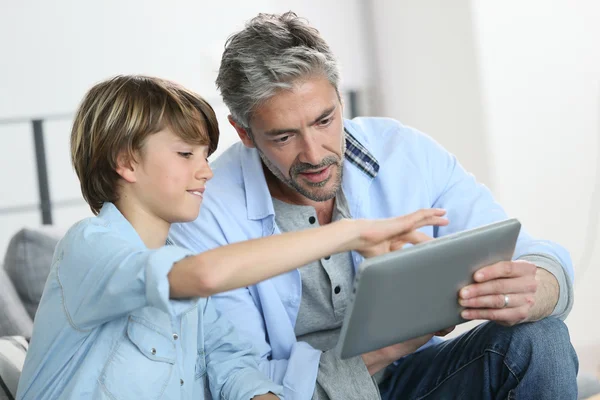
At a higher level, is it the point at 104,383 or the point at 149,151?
the point at 149,151

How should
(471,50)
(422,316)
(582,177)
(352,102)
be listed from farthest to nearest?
(352,102) < (471,50) < (582,177) < (422,316)

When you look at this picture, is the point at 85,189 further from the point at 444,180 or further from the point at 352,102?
the point at 352,102

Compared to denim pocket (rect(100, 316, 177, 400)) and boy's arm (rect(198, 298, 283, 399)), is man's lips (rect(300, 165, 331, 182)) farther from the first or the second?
denim pocket (rect(100, 316, 177, 400))

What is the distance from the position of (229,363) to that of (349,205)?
1.61 feet

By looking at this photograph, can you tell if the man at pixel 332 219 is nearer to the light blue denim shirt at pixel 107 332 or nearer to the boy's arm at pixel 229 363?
the boy's arm at pixel 229 363

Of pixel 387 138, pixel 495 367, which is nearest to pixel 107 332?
pixel 495 367

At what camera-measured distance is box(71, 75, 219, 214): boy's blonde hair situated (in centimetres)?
149

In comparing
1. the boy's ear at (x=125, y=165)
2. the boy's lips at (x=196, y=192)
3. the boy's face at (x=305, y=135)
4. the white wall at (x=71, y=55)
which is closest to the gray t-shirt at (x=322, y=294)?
the boy's face at (x=305, y=135)

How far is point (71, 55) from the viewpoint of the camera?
6.73 meters

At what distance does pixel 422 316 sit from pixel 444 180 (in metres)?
0.61

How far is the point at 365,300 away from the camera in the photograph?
49.5 inches

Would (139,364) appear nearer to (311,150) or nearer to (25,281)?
(311,150)

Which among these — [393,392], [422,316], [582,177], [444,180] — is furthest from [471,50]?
[422,316]

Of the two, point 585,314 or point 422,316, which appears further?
point 585,314
